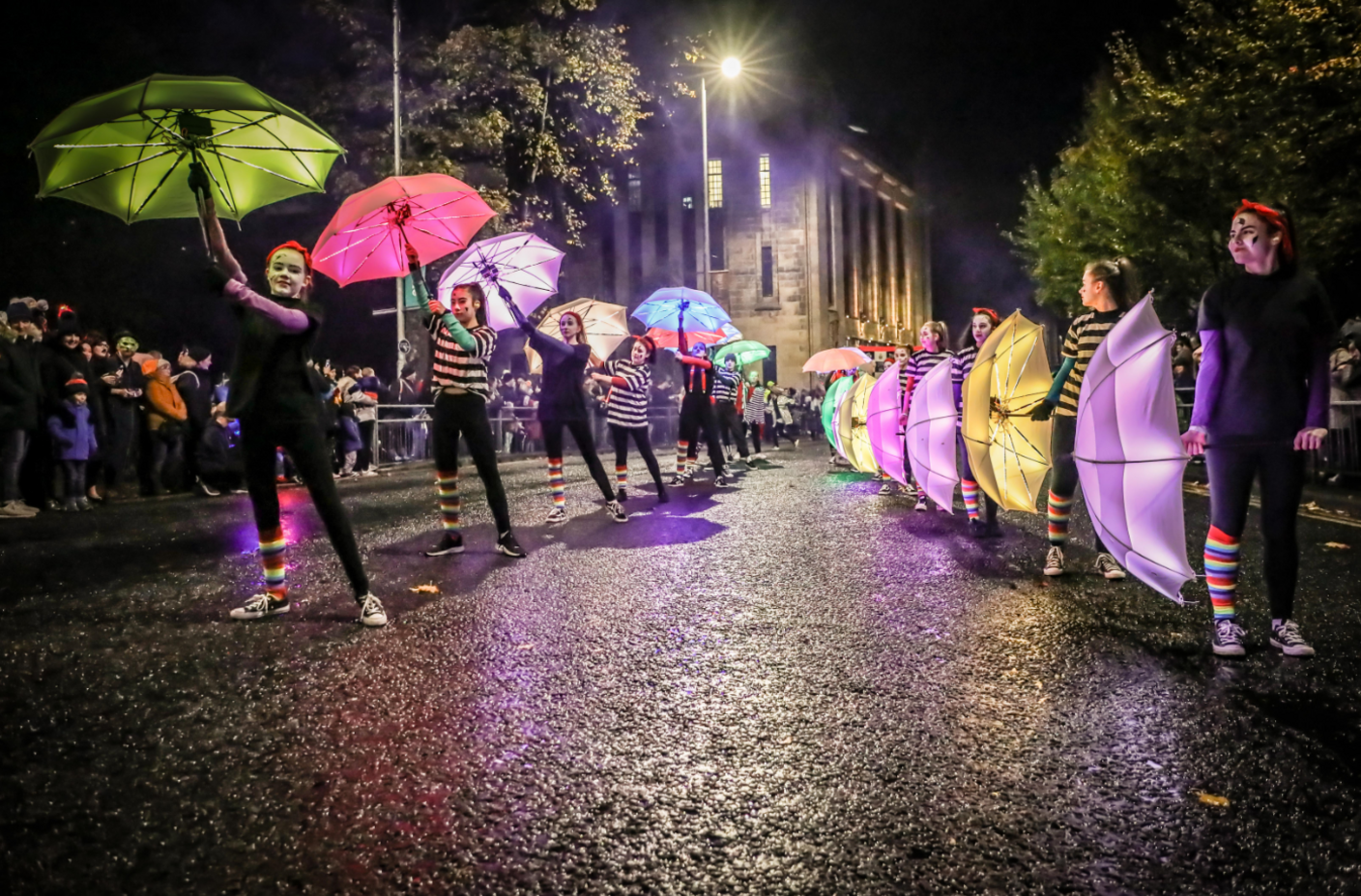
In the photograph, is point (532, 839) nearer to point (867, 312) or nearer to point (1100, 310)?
point (1100, 310)

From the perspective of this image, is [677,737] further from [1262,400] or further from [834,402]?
[834,402]

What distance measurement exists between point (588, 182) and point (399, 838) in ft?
91.8

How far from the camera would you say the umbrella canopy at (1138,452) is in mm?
5066

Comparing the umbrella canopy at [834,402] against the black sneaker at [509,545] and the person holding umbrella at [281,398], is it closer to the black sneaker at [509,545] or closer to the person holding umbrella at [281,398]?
the black sneaker at [509,545]

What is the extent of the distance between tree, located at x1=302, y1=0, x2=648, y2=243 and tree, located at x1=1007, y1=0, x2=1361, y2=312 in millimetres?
13815

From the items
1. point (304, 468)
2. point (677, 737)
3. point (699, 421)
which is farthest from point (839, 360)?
point (677, 737)

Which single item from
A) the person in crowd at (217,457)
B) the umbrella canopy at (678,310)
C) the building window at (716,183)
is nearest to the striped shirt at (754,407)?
the umbrella canopy at (678,310)

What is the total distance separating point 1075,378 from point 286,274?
4.74 meters

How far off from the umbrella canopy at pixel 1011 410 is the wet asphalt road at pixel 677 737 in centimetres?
138

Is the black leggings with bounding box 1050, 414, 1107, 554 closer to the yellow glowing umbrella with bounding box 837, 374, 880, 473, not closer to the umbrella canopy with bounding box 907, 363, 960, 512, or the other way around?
the umbrella canopy with bounding box 907, 363, 960, 512

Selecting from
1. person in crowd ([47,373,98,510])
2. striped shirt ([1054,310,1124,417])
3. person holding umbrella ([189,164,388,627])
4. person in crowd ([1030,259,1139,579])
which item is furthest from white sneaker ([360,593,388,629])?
person in crowd ([47,373,98,510])

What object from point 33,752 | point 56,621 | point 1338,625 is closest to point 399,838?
point 33,752

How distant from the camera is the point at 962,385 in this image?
8.70 m

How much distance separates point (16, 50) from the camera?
20328 millimetres
